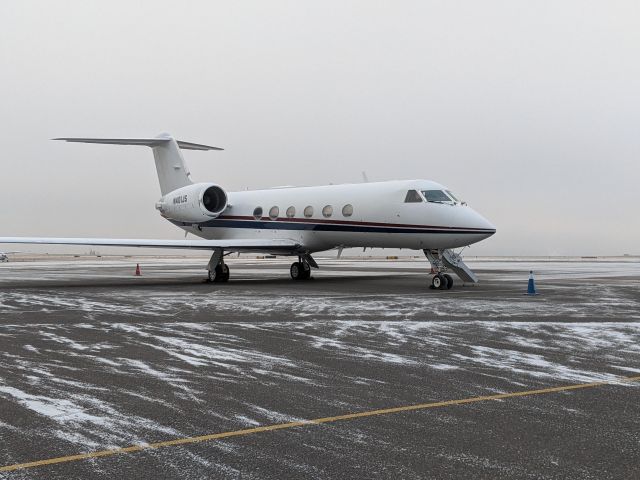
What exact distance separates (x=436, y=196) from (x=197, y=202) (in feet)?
31.1

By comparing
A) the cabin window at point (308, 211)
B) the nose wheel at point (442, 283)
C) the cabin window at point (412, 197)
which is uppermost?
the cabin window at point (412, 197)

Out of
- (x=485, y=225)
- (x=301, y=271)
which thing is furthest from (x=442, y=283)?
(x=301, y=271)

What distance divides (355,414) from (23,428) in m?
2.41

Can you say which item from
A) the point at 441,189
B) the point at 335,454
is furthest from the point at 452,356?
the point at 441,189

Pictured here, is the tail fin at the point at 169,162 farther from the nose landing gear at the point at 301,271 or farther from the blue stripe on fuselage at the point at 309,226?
the nose landing gear at the point at 301,271

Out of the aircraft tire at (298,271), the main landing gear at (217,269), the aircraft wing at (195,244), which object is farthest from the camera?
the aircraft tire at (298,271)

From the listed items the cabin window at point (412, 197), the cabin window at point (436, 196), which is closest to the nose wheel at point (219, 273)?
the cabin window at point (412, 197)

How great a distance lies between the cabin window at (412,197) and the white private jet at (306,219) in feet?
0.10

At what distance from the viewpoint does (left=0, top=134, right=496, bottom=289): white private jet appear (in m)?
20.2

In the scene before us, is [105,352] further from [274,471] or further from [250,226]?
[250,226]

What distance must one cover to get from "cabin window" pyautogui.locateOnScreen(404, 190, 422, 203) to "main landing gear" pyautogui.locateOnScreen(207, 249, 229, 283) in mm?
6829

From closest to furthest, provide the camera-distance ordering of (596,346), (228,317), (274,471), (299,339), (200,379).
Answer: (274,471) < (200,379) < (596,346) < (299,339) < (228,317)

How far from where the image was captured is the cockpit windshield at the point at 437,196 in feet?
66.7

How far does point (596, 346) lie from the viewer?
8.91 meters
